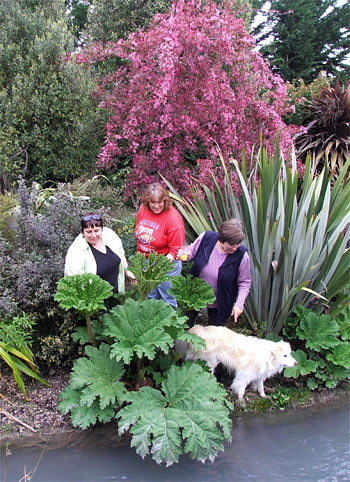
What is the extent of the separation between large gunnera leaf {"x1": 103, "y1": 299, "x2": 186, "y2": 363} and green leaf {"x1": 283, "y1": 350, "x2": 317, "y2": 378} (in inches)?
51.6

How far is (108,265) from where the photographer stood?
3.70m

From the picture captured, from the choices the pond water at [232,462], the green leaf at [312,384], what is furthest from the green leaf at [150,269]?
the green leaf at [312,384]

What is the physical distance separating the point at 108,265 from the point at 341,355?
236 cm

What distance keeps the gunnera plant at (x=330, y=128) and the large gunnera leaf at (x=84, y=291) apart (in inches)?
214

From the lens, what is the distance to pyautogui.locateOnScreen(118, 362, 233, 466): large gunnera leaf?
2.70 m

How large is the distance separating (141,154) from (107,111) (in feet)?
4.88

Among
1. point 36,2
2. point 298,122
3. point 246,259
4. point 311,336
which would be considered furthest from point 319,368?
point 36,2

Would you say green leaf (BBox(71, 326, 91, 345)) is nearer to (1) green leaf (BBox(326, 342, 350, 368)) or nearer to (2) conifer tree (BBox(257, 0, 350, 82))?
(1) green leaf (BBox(326, 342, 350, 368))

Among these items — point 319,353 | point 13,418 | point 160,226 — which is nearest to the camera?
point 13,418

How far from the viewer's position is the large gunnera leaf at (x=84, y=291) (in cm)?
310

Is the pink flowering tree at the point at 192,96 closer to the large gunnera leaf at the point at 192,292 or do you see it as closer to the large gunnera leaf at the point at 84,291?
the large gunnera leaf at the point at 192,292

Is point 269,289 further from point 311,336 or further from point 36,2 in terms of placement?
point 36,2

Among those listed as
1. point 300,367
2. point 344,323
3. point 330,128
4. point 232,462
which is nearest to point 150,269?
point 232,462

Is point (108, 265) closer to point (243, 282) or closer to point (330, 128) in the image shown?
point (243, 282)
